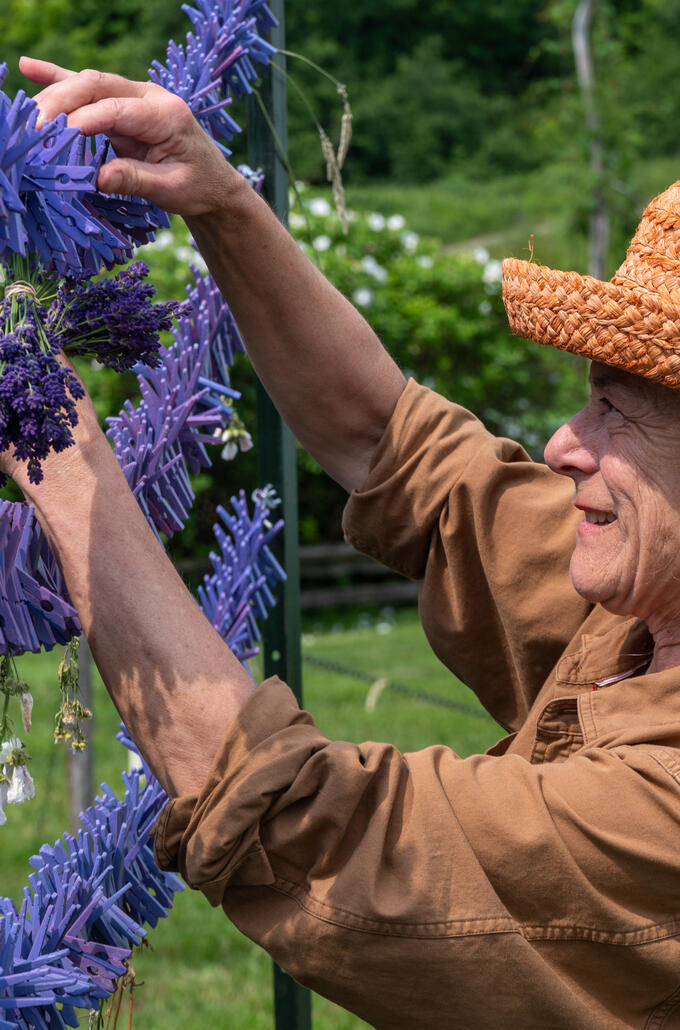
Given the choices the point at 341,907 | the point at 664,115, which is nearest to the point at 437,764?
the point at 341,907

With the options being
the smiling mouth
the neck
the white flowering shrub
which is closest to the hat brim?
the smiling mouth

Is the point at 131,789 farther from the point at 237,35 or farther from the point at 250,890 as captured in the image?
the point at 237,35

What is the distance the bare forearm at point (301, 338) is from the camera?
5.25 ft

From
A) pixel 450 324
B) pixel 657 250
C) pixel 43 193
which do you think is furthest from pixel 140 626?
pixel 450 324

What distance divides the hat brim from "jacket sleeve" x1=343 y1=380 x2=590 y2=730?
1.16 ft

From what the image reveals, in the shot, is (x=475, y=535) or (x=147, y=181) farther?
(x=475, y=535)

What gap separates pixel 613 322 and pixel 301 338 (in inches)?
20.3

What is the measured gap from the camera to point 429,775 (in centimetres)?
130

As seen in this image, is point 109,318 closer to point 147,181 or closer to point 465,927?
point 147,181

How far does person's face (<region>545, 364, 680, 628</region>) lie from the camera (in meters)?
1.49

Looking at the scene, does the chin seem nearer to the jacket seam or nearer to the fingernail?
the jacket seam

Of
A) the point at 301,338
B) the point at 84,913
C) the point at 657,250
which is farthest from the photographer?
the point at 301,338

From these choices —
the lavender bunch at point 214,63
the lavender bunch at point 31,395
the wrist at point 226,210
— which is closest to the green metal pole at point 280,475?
the lavender bunch at point 214,63

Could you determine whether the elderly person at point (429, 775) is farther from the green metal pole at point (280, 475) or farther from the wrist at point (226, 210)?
the green metal pole at point (280, 475)
